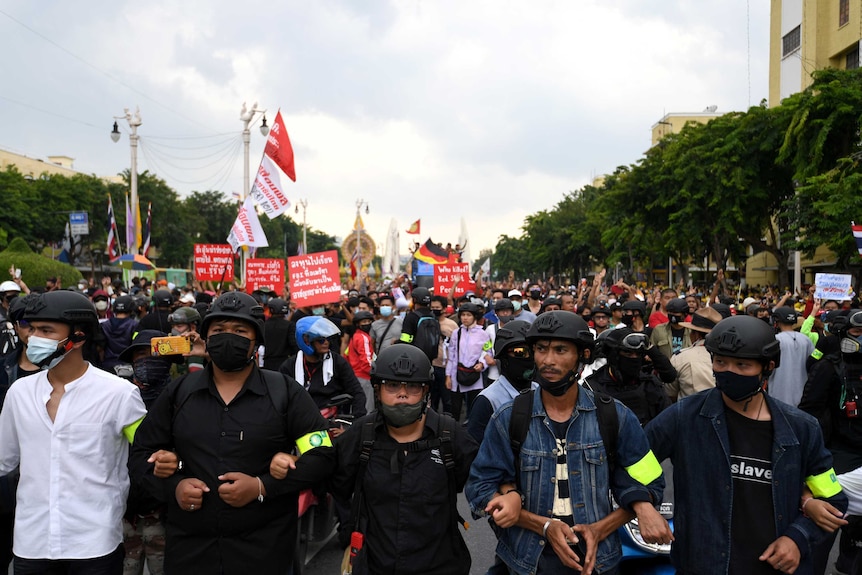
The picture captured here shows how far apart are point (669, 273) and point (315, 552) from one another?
5473cm

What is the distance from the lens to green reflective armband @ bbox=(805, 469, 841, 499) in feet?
9.96

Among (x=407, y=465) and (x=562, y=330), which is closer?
(x=562, y=330)

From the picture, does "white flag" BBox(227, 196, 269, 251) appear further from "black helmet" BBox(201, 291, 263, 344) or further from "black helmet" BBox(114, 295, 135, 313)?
"black helmet" BBox(201, 291, 263, 344)

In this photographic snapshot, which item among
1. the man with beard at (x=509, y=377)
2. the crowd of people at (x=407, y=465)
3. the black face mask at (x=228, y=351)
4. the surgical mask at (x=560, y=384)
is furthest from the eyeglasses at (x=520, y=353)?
the black face mask at (x=228, y=351)

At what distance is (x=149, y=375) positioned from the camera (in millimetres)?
4961

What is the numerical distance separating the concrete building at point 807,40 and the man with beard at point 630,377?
31618 mm

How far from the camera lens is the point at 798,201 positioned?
917 inches

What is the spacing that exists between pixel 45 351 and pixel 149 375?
175cm

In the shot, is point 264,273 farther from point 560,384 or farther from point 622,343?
point 560,384

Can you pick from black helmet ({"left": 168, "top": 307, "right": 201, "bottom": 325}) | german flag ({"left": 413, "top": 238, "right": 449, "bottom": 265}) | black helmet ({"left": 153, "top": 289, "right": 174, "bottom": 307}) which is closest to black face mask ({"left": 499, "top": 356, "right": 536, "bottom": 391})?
black helmet ({"left": 168, "top": 307, "right": 201, "bottom": 325})

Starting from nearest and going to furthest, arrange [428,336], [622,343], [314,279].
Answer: [622,343] < [428,336] < [314,279]

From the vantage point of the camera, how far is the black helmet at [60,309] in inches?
130

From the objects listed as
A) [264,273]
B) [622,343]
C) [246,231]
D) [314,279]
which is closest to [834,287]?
[622,343]

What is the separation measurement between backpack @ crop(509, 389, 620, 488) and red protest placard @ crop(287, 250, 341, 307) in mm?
8144
